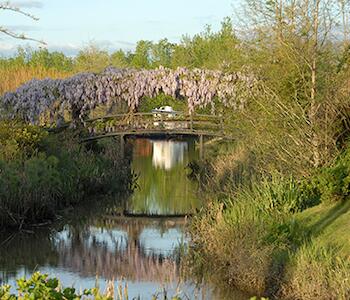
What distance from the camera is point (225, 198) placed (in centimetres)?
1798

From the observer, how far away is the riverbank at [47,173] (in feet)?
59.9

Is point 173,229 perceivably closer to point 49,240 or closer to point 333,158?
point 49,240

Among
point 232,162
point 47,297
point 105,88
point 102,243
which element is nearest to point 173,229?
point 102,243

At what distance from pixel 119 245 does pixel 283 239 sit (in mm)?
5290

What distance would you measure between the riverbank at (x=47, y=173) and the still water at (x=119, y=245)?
22.4 inches

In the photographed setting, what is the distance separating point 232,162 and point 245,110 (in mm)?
3518

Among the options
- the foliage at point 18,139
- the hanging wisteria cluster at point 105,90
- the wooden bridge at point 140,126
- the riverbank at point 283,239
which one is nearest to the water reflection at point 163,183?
the wooden bridge at point 140,126

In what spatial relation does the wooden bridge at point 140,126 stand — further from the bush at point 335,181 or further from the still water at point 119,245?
the bush at point 335,181

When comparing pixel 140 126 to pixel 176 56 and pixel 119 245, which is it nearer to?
pixel 119 245

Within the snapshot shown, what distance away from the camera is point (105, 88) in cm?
2933

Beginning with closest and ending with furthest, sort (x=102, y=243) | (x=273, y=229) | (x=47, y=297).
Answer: (x=47, y=297), (x=273, y=229), (x=102, y=243)

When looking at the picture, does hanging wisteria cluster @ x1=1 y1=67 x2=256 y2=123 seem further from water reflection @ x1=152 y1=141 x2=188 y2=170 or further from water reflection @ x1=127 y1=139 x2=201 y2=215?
water reflection @ x1=152 y1=141 x2=188 y2=170

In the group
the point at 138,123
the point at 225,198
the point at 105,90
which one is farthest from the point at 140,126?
the point at 225,198

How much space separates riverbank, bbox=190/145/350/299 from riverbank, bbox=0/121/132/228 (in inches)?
183
